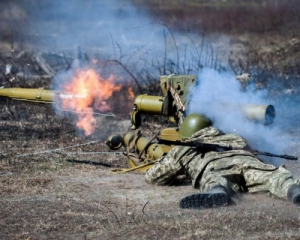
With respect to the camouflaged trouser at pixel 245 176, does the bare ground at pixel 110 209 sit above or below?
below

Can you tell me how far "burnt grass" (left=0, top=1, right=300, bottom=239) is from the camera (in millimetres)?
8148

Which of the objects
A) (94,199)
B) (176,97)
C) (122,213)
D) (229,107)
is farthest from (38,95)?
(122,213)

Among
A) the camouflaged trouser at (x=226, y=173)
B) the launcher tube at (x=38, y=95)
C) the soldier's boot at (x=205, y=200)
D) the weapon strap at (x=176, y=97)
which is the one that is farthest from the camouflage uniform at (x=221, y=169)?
the launcher tube at (x=38, y=95)

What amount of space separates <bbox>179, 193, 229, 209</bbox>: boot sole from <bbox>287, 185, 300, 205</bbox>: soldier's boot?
2.45 feet

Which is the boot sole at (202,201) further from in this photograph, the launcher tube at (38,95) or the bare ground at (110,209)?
the launcher tube at (38,95)

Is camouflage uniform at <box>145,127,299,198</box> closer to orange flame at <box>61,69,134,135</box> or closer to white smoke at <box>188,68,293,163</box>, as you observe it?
white smoke at <box>188,68,293,163</box>

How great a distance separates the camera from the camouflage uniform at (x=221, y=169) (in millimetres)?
9773

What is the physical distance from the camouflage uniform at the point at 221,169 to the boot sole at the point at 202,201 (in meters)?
0.54

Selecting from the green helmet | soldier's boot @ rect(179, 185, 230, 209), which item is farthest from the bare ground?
the green helmet

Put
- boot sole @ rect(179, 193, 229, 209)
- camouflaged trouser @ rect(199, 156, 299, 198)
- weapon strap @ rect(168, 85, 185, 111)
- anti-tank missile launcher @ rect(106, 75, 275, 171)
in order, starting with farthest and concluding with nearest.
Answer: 1. weapon strap @ rect(168, 85, 185, 111)
2. anti-tank missile launcher @ rect(106, 75, 275, 171)
3. camouflaged trouser @ rect(199, 156, 299, 198)
4. boot sole @ rect(179, 193, 229, 209)

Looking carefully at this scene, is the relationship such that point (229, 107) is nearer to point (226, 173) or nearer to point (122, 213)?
point (226, 173)

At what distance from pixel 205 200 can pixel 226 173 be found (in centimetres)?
116

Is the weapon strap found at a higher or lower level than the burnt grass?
higher

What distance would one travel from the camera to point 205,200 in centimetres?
900
